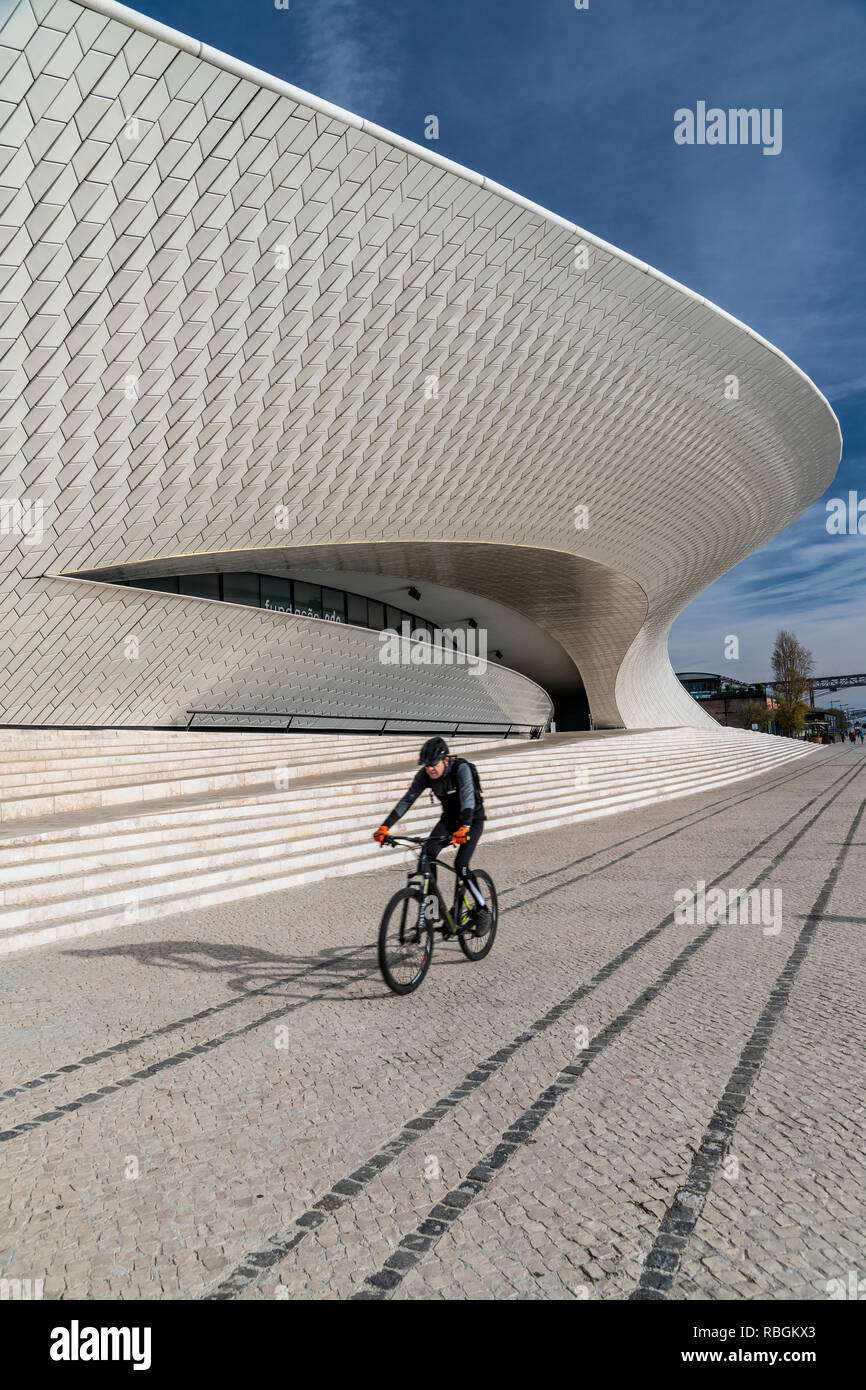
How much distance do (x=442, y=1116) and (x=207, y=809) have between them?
20.4 feet

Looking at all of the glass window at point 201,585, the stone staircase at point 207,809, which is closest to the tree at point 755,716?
the stone staircase at point 207,809

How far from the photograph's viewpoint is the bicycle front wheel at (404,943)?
4.36m

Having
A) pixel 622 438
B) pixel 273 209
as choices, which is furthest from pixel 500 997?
pixel 622 438

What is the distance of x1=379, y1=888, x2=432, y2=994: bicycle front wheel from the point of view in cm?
436

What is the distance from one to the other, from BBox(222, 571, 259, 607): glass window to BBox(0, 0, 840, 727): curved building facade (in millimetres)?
272

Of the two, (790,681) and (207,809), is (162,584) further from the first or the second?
(790,681)

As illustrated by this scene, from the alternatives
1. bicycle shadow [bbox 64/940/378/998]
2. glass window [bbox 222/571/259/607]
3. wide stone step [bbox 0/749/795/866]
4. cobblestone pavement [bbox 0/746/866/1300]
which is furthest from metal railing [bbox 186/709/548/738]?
cobblestone pavement [bbox 0/746/866/1300]

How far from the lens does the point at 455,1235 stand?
2.22 m

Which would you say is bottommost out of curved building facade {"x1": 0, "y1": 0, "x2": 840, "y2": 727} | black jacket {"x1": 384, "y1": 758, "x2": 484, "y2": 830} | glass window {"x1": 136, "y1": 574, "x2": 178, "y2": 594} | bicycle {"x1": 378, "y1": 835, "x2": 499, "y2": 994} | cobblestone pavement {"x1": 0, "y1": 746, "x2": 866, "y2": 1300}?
cobblestone pavement {"x1": 0, "y1": 746, "x2": 866, "y2": 1300}

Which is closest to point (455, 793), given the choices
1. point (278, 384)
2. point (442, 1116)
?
point (442, 1116)

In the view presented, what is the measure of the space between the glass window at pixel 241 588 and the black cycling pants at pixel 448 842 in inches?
653

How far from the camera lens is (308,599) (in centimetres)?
2378

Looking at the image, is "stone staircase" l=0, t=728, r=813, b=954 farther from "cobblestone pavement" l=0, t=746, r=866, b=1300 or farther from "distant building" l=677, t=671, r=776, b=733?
"distant building" l=677, t=671, r=776, b=733

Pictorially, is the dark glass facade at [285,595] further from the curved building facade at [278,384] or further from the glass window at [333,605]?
the curved building facade at [278,384]
